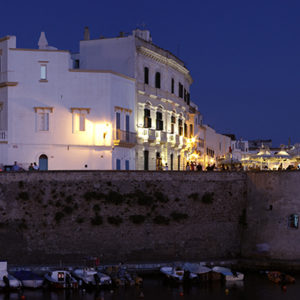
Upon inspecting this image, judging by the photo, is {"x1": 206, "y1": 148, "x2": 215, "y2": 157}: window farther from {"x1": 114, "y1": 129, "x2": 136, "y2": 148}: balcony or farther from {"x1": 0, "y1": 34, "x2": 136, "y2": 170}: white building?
{"x1": 0, "y1": 34, "x2": 136, "y2": 170}: white building

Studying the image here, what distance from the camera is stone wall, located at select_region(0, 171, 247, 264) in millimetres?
42125

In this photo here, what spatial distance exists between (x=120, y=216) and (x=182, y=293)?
7.47m

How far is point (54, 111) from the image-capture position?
4825cm

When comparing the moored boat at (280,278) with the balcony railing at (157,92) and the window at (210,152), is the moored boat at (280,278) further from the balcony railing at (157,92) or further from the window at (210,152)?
the window at (210,152)

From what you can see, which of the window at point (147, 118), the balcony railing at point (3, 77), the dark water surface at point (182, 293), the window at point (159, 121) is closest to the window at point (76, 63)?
the window at point (147, 118)

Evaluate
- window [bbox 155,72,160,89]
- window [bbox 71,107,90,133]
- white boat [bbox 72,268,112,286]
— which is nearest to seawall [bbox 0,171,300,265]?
white boat [bbox 72,268,112,286]

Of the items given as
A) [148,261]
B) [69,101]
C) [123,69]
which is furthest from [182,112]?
[148,261]

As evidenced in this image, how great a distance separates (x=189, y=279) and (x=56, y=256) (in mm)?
8007

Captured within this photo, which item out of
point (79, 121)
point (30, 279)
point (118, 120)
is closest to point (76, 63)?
point (118, 120)

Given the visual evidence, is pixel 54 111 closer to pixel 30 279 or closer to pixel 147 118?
pixel 147 118

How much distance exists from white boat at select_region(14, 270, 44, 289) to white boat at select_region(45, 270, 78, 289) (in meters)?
0.54

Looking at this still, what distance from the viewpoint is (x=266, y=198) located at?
148 feet

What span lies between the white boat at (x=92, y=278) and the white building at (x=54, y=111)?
11.4 m

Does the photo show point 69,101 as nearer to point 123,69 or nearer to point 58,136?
point 58,136
